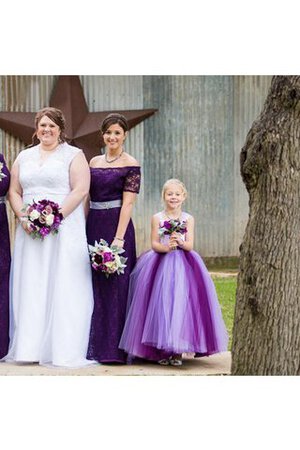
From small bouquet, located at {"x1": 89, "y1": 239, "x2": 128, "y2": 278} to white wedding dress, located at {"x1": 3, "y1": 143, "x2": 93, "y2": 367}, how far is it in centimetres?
16

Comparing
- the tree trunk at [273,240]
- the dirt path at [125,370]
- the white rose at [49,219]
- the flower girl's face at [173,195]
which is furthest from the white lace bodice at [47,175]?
the tree trunk at [273,240]

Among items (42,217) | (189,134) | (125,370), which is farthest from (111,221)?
(189,134)

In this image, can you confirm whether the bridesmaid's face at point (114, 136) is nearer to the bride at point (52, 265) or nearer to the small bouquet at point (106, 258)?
the bride at point (52, 265)

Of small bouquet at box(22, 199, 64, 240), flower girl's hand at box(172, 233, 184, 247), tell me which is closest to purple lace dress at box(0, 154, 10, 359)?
small bouquet at box(22, 199, 64, 240)

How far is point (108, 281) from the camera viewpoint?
700 centimetres

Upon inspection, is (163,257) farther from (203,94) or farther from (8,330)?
(203,94)

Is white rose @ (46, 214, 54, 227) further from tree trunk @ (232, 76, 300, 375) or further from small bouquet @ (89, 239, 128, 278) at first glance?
tree trunk @ (232, 76, 300, 375)

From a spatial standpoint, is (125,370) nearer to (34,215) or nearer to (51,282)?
(51,282)

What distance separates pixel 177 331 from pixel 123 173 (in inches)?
47.4

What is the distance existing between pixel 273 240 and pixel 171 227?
1221 millimetres

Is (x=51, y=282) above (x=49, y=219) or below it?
below

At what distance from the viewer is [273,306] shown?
19.0ft

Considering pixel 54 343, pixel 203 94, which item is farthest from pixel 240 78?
pixel 54 343

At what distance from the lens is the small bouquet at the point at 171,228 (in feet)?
22.5
